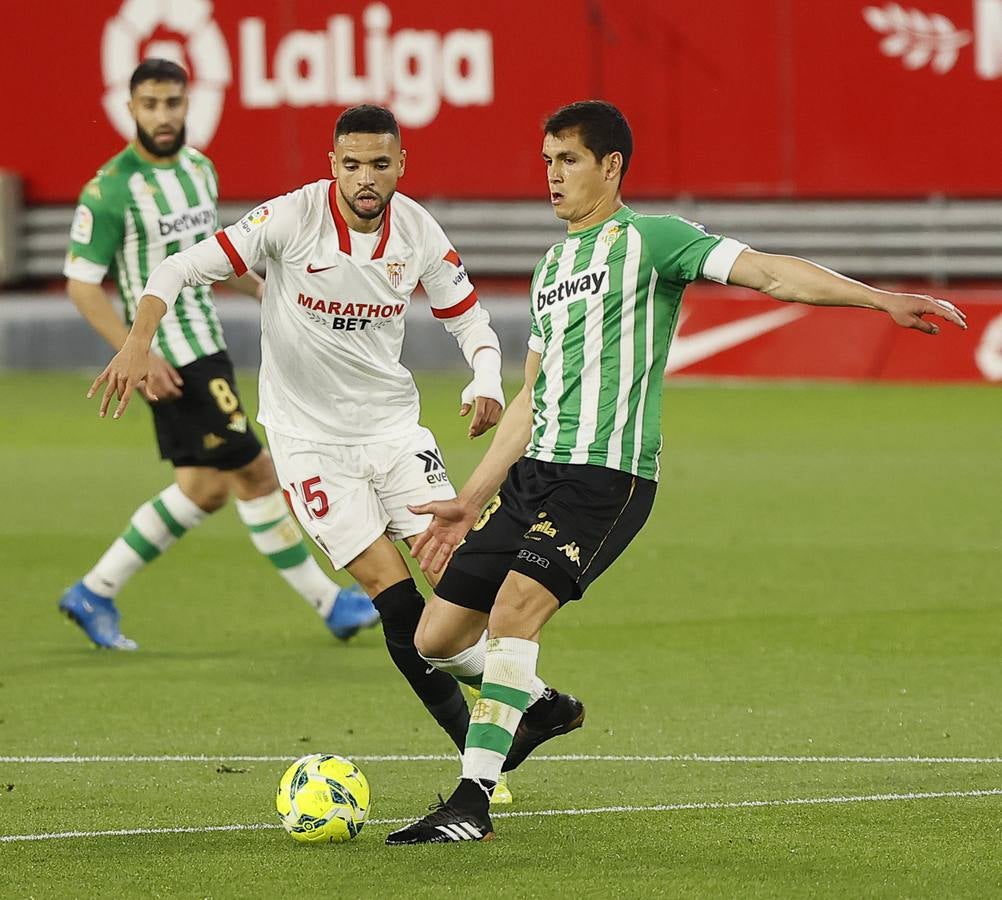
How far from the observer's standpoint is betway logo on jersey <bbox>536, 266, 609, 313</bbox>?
6.11m

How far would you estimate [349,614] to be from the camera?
31.2 feet

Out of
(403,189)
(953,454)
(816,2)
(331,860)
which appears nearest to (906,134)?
(816,2)

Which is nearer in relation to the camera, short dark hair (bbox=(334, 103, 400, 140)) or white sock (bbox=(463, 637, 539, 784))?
white sock (bbox=(463, 637, 539, 784))

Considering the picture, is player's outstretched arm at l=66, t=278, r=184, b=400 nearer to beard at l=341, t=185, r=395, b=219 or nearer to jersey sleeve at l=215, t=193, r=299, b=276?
jersey sleeve at l=215, t=193, r=299, b=276

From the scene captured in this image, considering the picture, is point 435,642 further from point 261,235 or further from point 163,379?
point 163,379

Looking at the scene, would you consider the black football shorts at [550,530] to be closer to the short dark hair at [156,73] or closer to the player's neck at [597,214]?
the player's neck at [597,214]

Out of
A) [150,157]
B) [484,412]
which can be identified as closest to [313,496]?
[484,412]

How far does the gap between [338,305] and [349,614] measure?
2.60m

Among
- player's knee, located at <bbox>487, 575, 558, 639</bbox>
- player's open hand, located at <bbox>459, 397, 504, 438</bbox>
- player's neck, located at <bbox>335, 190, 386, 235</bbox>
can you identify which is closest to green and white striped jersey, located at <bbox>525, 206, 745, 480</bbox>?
player's knee, located at <bbox>487, 575, 558, 639</bbox>

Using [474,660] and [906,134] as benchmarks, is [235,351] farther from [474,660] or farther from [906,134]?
[474,660]

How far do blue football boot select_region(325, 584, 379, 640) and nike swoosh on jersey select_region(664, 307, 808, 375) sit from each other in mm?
10756

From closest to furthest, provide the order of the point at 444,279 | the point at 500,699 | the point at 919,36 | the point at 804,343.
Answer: the point at 500,699 < the point at 444,279 < the point at 804,343 < the point at 919,36

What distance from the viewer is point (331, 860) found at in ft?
18.5

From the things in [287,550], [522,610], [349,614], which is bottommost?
[349,614]
